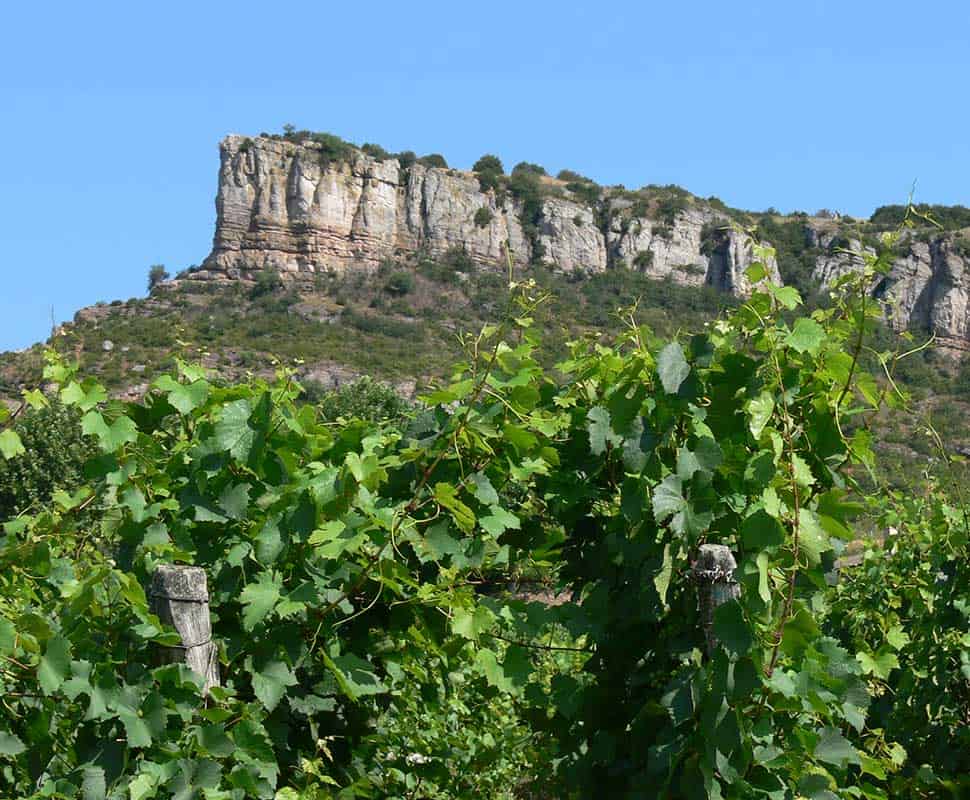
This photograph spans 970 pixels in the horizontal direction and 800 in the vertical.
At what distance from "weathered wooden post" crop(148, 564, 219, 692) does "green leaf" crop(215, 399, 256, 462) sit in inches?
10.1

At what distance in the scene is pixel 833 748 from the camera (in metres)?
2.26

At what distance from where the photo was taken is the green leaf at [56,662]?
1947 millimetres

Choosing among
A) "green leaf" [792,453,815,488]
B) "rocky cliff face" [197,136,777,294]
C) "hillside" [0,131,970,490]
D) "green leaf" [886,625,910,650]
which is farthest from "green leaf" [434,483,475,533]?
"rocky cliff face" [197,136,777,294]

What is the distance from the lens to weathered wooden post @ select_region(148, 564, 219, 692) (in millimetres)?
2039

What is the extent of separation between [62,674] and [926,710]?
2545mm

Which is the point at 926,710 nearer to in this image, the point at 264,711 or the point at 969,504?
the point at 969,504

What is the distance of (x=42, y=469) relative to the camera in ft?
76.6

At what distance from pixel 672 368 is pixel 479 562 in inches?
22.1

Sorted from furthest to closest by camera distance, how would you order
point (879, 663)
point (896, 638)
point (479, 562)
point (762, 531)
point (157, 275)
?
point (157, 275)
point (896, 638)
point (879, 663)
point (479, 562)
point (762, 531)

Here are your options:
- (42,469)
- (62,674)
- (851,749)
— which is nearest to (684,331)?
(851,749)

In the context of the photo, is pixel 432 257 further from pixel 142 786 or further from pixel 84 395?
pixel 142 786

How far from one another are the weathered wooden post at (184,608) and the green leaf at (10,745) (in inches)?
11.6

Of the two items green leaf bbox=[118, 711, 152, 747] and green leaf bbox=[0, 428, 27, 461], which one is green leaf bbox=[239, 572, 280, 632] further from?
green leaf bbox=[0, 428, 27, 461]

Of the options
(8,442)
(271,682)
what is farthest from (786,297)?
(8,442)
